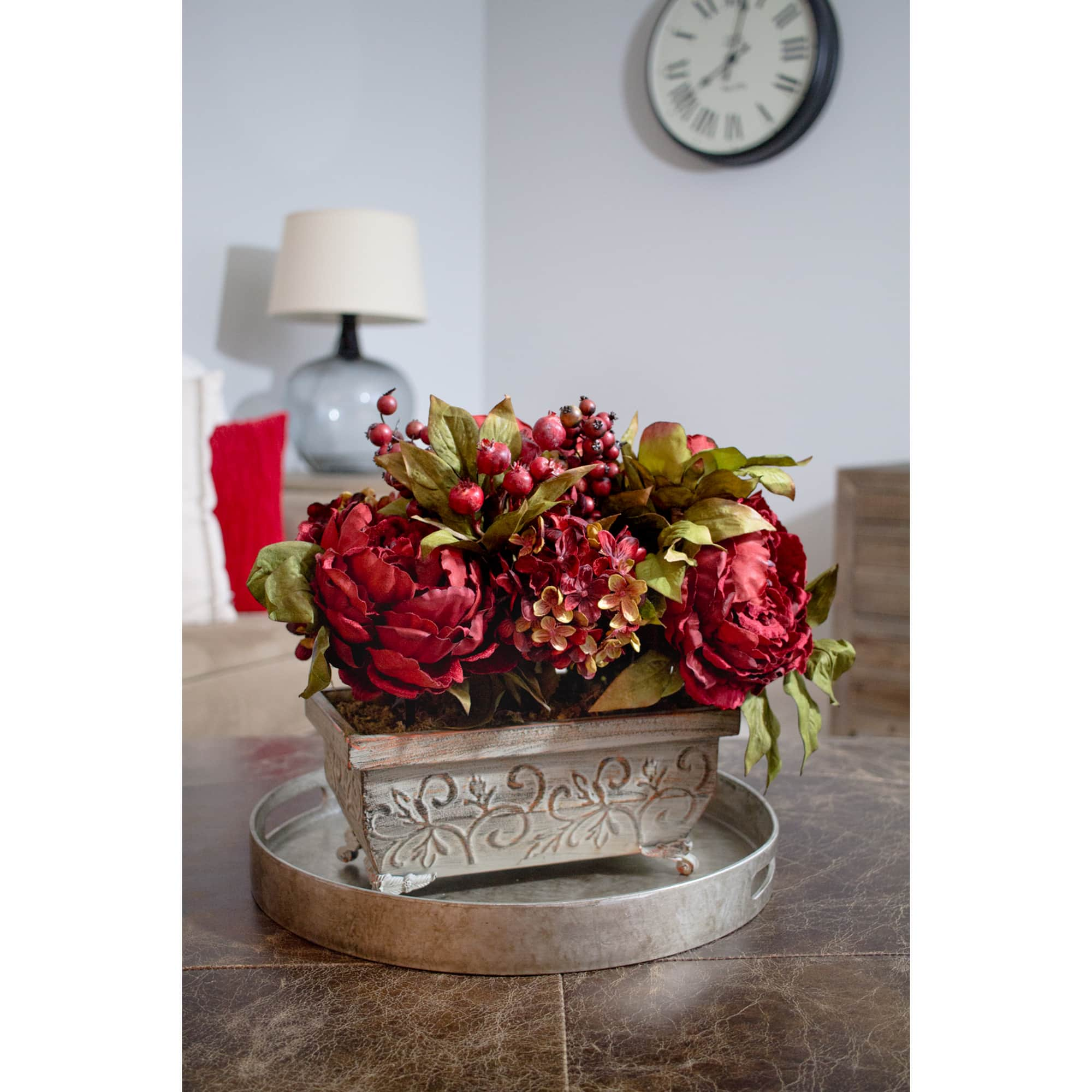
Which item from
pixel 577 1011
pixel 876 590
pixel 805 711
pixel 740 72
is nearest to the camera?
pixel 577 1011

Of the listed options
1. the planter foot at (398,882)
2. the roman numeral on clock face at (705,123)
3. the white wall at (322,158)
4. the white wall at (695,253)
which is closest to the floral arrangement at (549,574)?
the planter foot at (398,882)

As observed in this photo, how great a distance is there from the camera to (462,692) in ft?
1.93

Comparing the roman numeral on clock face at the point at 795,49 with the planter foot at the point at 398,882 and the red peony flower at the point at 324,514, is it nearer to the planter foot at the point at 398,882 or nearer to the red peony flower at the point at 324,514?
the red peony flower at the point at 324,514

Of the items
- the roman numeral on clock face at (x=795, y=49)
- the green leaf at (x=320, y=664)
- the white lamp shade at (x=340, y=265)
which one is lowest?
the green leaf at (x=320, y=664)

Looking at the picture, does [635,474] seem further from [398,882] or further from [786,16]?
[786,16]

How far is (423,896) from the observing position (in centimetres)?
65

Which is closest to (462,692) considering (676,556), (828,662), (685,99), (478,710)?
(478,710)

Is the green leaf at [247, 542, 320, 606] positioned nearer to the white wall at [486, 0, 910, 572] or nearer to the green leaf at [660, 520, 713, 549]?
the green leaf at [660, 520, 713, 549]

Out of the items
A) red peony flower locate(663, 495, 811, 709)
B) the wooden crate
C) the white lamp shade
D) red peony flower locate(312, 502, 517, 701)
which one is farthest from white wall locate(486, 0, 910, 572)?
red peony flower locate(312, 502, 517, 701)

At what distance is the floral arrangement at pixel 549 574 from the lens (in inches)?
22.2

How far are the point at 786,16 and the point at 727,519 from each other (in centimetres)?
280

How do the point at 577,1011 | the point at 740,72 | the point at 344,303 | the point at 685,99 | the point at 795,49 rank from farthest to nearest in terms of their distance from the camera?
the point at 685,99, the point at 740,72, the point at 795,49, the point at 344,303, the point at 577,1011
